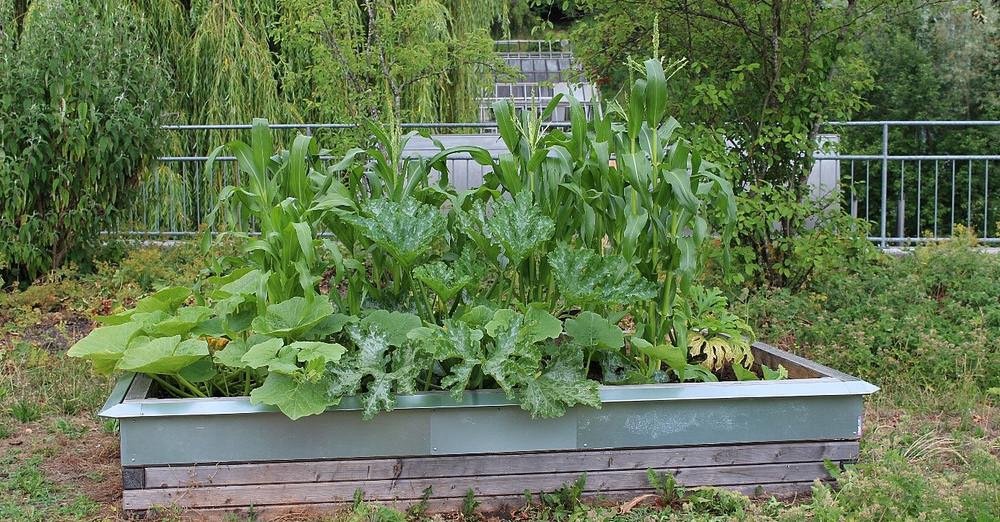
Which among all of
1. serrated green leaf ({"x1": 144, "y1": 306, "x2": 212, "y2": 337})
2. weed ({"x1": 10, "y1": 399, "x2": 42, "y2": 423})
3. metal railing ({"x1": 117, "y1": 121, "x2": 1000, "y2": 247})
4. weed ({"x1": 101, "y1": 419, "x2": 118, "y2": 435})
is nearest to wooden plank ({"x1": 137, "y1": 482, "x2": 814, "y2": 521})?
serrated green leaf ({"x1": 144, "y1": 306, "x2": 212, "y2": 337})

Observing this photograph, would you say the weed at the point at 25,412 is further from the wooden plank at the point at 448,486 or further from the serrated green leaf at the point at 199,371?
the wooden plank at the point at 448,486

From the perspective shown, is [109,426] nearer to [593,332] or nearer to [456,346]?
[456,346]

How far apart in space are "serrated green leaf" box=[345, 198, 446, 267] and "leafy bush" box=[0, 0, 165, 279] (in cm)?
466

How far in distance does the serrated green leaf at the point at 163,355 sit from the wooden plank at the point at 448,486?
436mm

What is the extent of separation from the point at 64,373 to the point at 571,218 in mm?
3258

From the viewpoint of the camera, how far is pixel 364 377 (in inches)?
139

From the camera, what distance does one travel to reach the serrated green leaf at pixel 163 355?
3.33 metres

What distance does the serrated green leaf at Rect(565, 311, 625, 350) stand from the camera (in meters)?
3.57

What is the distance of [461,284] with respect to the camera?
3.49 meters

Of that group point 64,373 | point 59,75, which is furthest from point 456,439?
point 59,75

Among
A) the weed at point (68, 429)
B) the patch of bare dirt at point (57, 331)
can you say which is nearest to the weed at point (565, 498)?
the weed at point (68, 429)

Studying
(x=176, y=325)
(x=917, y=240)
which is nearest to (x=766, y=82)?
(x=917, y=240)

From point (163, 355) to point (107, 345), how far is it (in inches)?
15.7

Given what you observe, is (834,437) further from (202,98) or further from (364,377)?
(202,98)
